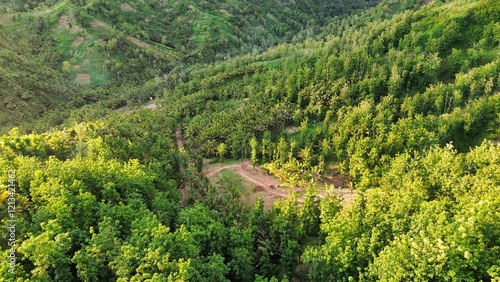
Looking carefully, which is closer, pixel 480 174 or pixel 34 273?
pixel 34 273

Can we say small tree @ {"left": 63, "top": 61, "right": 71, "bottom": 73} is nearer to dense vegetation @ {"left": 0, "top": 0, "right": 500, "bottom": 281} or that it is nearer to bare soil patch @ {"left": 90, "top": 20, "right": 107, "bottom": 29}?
dense vegetation @ {"left": 0, "top": 0, "right": 500, "bottom": 281}

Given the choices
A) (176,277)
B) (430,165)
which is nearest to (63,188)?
(176,277)

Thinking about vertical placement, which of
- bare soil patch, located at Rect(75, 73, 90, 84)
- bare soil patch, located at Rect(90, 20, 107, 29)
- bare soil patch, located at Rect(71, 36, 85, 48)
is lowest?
bare soil patch, located at Rect(75, 73, 90, 84)

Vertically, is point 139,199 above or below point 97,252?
above

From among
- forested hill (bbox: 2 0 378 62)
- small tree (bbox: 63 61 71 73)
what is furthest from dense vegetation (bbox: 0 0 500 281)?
forested hill (bbox: 2 0 378 62)

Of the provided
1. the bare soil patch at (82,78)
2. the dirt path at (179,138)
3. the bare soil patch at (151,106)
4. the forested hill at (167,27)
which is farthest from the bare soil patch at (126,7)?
the dirt path at (179,138)

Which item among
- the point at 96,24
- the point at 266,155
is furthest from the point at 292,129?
the point at 96,24

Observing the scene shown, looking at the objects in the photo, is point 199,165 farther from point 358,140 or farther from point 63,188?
point 63,188
